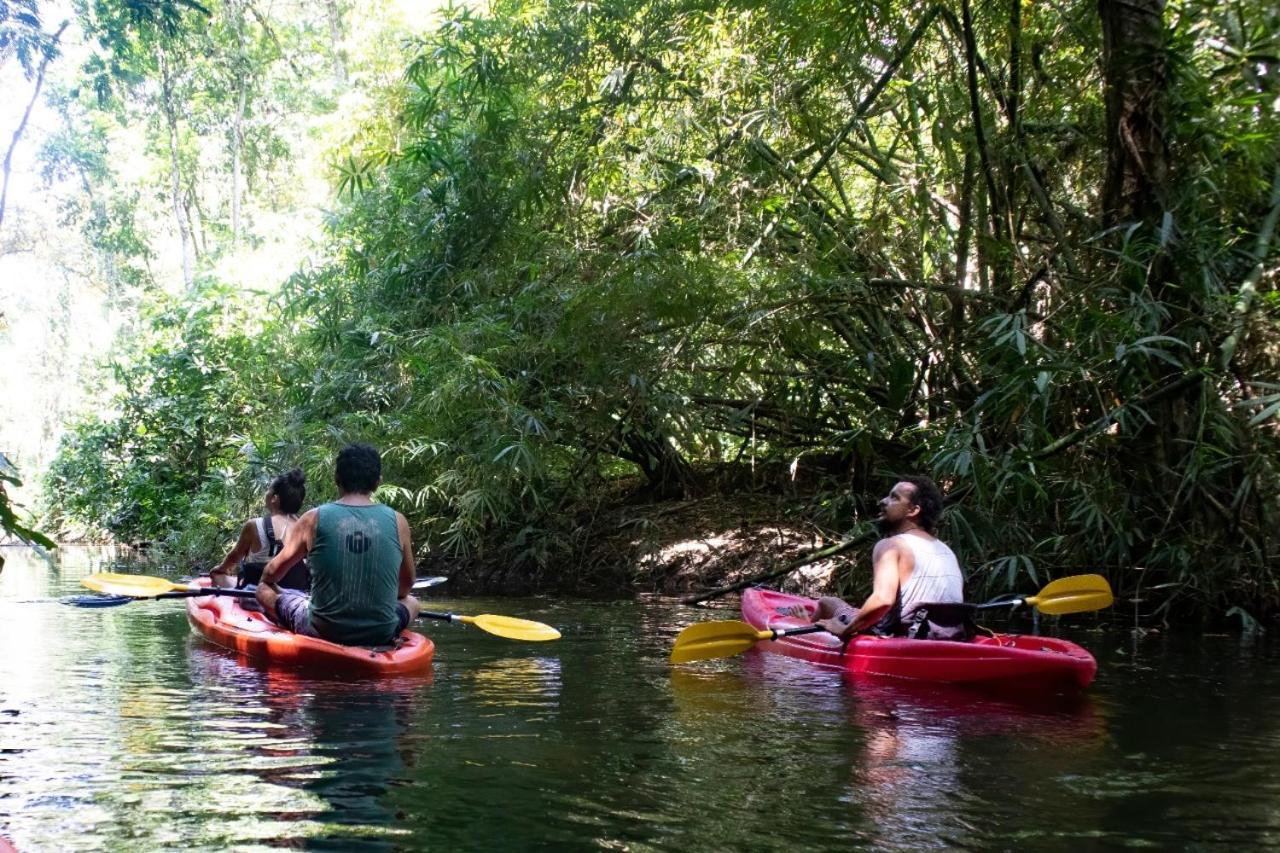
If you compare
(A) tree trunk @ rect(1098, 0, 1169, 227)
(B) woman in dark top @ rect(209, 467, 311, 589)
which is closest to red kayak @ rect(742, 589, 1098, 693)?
(A) tree trunk @ rect(1098, 0, 1169, 227)

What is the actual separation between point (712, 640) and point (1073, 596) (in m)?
1.57

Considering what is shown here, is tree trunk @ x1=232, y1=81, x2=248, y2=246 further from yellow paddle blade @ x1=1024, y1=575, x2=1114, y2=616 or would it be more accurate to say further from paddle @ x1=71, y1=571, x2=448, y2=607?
yellow paddle blade @ x1=1024, y1=575, x2=1114, y2=616

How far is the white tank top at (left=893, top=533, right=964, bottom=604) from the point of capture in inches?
195

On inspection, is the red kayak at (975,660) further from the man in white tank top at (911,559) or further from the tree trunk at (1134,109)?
the tree trunk at (1134,109)

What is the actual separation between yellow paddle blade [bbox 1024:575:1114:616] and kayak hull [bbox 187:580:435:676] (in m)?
2.57

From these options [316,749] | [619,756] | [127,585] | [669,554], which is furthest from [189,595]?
[669,554]

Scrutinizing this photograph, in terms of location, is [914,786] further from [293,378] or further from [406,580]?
[293,378]

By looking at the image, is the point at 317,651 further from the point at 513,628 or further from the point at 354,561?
Answer: the point at 513,628

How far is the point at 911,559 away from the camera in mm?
4949

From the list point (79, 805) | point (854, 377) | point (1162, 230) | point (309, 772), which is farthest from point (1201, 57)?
point (79, 805)

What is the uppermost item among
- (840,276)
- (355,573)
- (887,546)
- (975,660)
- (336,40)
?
(336,40)

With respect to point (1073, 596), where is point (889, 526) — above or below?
above

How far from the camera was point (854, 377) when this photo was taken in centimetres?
768

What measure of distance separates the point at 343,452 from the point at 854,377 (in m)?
3.91
